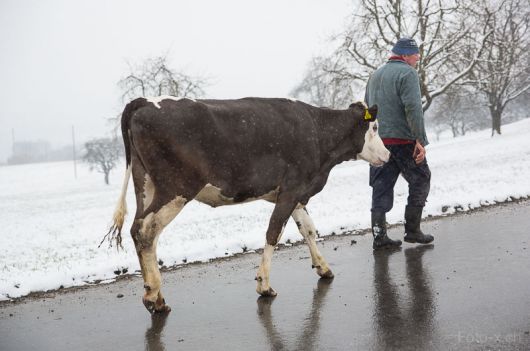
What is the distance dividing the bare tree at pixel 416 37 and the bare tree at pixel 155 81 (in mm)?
10227

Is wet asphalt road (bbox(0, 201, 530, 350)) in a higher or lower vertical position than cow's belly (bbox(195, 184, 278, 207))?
lower

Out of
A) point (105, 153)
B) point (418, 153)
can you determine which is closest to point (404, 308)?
point (418, 153)

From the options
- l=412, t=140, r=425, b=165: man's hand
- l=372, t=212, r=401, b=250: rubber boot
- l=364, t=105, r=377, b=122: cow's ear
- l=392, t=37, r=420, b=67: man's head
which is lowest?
l=372, t=212, r=401, b=250: rubber boot

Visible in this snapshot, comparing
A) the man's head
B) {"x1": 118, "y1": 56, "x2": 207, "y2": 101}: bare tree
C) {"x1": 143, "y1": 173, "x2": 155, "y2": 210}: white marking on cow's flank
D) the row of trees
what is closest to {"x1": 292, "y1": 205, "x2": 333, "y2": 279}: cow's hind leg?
{"x1": 143, "y1": 173, "x2": 155, "y2": 210}: white marking on cow's flank

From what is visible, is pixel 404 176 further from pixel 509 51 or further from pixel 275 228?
pixel 509 51

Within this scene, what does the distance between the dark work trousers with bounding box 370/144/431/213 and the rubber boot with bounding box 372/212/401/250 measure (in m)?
0.15

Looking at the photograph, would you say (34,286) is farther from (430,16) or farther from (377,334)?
(430,16)

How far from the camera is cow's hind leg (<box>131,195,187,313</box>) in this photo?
417 centimetres

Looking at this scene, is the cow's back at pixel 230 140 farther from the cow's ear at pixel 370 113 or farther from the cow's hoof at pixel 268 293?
the cow's hoof at pixel 268 293

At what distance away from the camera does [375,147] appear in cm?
559

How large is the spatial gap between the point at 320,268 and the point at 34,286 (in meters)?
2.93

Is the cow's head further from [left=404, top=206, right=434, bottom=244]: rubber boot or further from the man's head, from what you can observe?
the man's head

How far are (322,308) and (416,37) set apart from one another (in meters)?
22.7

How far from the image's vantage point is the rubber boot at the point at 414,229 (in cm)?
607
